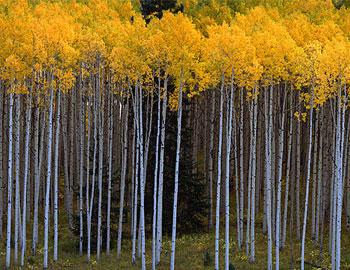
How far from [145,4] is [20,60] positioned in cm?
1211

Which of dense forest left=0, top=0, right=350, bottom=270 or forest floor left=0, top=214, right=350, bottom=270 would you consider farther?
forest floor left=0, top=214, right=350, bottom=270

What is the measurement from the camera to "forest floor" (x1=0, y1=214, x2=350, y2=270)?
2539 cm

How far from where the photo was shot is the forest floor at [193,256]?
83.3 ft

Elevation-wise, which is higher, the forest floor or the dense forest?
the dense forest

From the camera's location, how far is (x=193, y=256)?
89.6 feet

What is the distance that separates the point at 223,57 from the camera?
23.9 m

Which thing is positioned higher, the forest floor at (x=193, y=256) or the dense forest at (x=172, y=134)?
the dense forest at (x=172, y=134)

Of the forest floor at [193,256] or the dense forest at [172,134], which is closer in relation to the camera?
the dense forest at [172,134]

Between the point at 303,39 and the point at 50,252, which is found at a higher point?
the point at 303,39

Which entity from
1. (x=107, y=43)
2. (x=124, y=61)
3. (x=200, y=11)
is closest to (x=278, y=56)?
(x=124, y=61)

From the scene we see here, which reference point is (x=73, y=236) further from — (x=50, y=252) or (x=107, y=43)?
(x=107, y=43)

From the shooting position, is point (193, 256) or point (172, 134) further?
point (172, 134)

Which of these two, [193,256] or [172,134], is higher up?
[172,134]

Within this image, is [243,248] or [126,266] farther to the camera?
[243,248]
